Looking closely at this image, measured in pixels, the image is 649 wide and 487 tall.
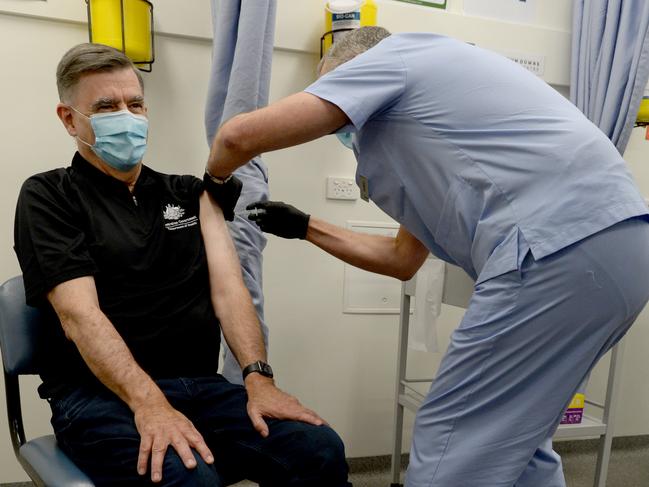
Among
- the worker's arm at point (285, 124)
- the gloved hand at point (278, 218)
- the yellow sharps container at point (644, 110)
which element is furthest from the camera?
the yellow sharps container at point (644, 110)

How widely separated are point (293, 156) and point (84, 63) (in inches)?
36.0

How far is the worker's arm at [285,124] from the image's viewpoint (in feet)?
3.32

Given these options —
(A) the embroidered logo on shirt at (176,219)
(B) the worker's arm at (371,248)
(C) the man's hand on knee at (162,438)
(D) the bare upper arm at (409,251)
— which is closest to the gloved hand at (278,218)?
(B) the worker's arm at (371,248)

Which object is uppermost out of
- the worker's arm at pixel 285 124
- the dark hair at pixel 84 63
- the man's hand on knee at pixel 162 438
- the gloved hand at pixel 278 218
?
the dark hair at pixel 84 63

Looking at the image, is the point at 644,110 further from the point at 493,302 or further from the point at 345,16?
the point at 493,302

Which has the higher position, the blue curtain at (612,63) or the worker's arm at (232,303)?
the blue curtain at (612,63)

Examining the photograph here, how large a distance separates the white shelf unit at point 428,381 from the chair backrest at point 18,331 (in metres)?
1.20

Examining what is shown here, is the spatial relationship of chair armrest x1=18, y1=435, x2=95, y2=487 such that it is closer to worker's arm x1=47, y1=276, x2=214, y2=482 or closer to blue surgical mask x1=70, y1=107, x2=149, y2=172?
worker's arm x1=47, y1=276, x2=214, y2=482

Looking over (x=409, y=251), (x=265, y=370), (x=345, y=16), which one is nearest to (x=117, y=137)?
(x=265, y=370)

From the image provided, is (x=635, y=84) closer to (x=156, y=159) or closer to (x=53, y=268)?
(x=156, y=159)

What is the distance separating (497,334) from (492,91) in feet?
1.49

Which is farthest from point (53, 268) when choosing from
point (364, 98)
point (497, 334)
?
point (497, 334)

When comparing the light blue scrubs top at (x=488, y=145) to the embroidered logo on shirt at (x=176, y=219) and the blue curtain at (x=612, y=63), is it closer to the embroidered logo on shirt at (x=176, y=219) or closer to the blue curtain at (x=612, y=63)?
the embroidered logo on shirt at (x=176, y=219)

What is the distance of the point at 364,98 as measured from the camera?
3.28 feet
